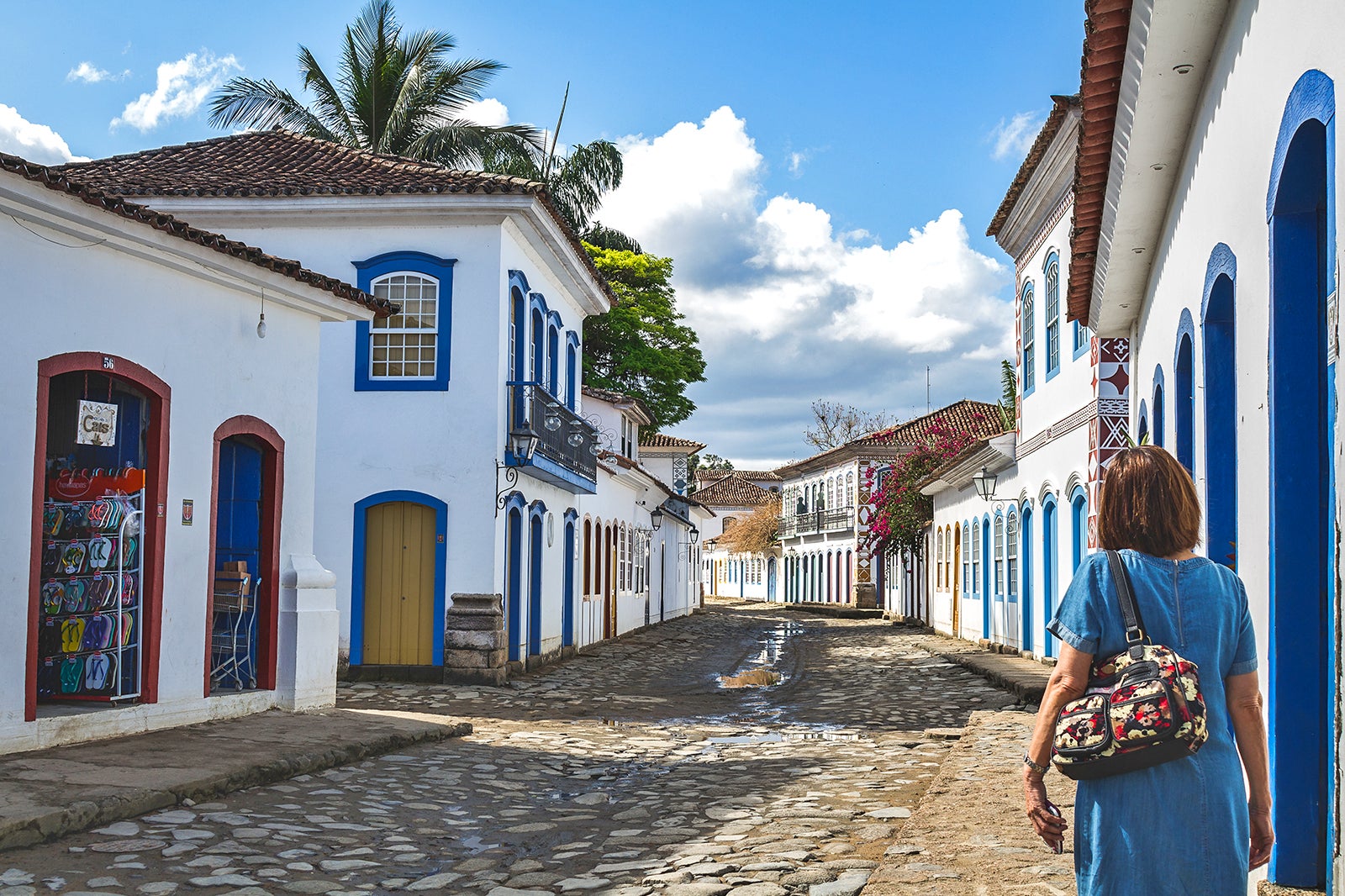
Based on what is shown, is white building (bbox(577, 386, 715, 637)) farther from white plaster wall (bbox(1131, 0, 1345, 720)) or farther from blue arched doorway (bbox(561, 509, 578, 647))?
white plaster wall (bbox(1131, 0, 1345, 720))

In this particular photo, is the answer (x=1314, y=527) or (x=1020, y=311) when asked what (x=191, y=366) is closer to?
(x=1314, y=527)

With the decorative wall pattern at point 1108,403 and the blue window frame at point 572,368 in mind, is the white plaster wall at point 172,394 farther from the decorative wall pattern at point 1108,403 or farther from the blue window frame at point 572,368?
the blue window frame at point 572,368

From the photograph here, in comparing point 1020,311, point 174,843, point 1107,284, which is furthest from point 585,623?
point 174,843

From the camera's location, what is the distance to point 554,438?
59.0 ft

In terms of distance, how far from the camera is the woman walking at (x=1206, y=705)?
294cm

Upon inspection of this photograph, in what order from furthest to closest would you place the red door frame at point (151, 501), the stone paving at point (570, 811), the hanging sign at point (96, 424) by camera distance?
the red door frame at point (151, 501) → the hanging sign at point (96, 424) → the stone paving at point (570, 811)

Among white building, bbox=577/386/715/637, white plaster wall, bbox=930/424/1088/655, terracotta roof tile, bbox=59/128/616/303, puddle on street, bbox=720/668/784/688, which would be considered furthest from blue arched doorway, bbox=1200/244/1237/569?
white building, bbox=577/386/715/637

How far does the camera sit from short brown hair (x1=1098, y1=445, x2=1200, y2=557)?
3123 millimetres

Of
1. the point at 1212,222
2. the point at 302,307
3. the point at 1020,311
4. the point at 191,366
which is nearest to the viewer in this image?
the point at 1212,222

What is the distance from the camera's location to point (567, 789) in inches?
331

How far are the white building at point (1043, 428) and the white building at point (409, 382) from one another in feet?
21.3

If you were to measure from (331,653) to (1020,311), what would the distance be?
1196 cm

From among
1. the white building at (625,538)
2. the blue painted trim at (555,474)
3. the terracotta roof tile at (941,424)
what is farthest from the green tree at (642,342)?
the blue painted trim at (555,474)

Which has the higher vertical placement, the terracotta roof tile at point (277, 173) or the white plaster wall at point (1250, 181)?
the terracotta roof tile at point (277, 173)
